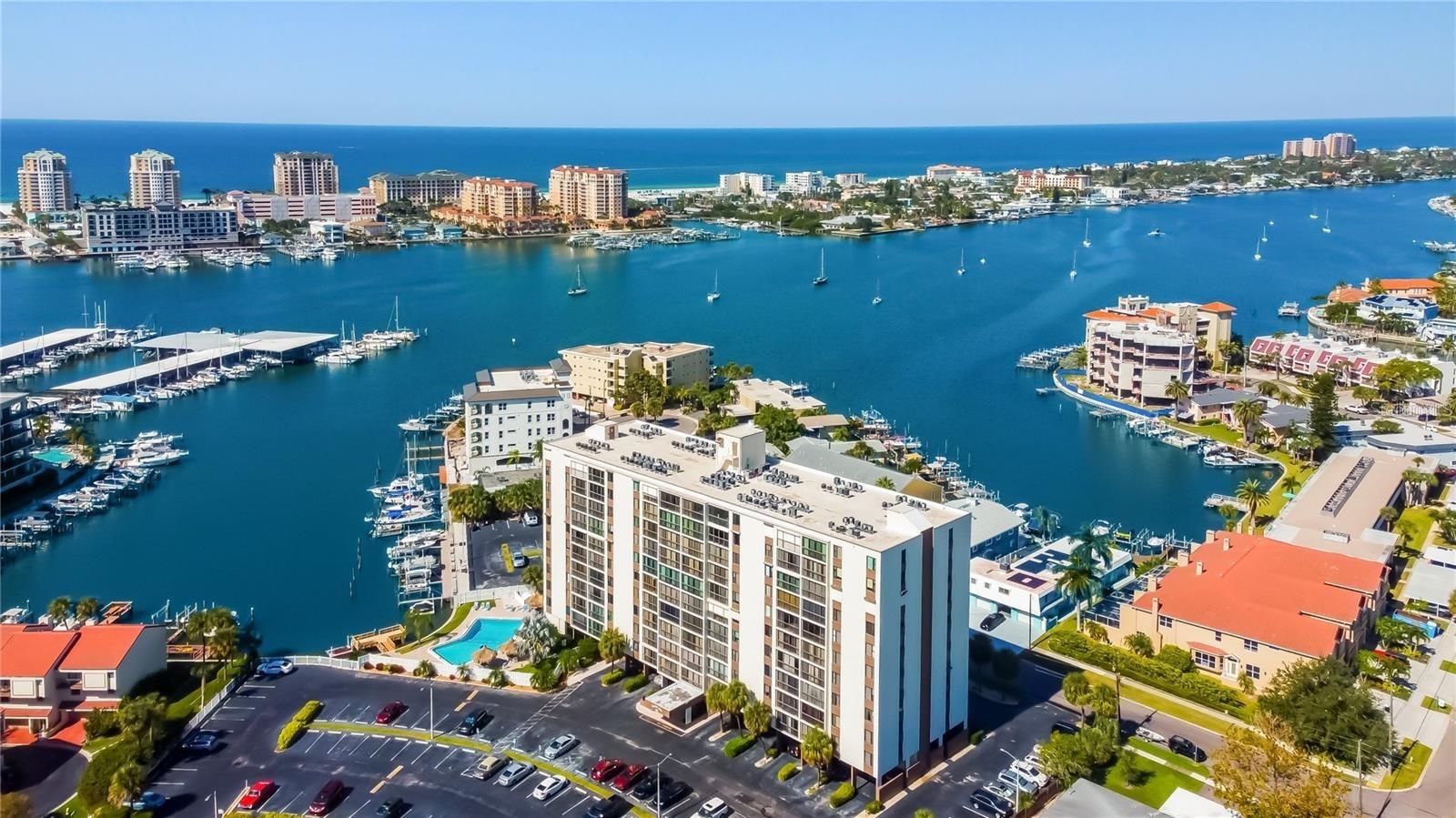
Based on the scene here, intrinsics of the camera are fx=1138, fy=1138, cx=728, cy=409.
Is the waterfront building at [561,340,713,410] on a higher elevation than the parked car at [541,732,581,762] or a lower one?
higher

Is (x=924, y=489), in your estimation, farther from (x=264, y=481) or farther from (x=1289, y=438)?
(x=264, y=481)

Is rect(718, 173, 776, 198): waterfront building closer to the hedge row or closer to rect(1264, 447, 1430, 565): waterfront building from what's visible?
rect(1264, 447, 1430, 565): waterfront building

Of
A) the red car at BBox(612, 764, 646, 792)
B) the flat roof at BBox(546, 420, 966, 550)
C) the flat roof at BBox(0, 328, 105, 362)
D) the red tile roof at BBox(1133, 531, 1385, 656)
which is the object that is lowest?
the red car at BBox(612, 764, 646, 792)

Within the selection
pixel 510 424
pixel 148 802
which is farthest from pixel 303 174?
pixel 148 802

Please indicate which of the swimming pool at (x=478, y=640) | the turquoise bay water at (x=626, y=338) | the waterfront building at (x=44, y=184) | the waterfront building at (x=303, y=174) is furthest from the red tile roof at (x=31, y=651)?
the waterfront building at (x=44, y=184)

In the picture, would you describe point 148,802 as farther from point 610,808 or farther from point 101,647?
point 610,808

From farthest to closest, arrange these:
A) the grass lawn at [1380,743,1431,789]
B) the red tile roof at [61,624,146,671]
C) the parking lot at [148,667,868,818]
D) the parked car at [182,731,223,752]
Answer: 1. the red tile roof at [61,624,146,671]
2. the parked car at [182,731,223,752]
3. the grass lawn at [1380,743,1431,789]
4. the parking lot at [148,667,868,818]

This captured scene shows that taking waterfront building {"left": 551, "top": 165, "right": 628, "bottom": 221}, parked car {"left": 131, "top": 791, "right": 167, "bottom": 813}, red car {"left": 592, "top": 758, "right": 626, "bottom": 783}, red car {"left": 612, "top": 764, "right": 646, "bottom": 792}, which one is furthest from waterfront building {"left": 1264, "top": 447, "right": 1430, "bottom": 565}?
waterfront building {"left": 551, "top": 165, "right": 628, "bottom": 221}
